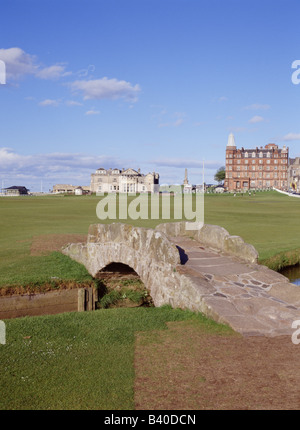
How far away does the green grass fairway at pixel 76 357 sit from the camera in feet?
20.0

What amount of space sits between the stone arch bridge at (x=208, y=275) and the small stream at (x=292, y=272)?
6.30m

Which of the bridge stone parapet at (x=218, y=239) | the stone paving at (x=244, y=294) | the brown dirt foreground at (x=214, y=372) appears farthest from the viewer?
the bridge stone parapet at (x=218, y=239)

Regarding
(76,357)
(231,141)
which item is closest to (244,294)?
(76,357)

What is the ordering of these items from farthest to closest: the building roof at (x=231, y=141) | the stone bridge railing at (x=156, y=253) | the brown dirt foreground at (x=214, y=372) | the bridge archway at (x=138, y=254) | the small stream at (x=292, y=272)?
1. the building roof at (x=231, y=141)
2. the small stream at (x=292, y=272)
3. the bridge archway at (x=138, y=254)
4. the stone bridge railing at (x=156, y=253)
5. the brown dirt foreground at (x=214, y=372)

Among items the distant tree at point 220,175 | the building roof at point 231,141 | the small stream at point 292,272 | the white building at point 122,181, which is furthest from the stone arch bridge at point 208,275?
the distant tree at point 220,175

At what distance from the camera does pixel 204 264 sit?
1274cm

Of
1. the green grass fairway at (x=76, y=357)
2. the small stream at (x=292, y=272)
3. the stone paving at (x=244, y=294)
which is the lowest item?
the small stream at (x=292, y=272)

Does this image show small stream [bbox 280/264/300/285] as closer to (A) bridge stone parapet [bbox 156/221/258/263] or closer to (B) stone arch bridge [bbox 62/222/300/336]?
(A) bridge stone parapet [bbox 156/221/258/263]

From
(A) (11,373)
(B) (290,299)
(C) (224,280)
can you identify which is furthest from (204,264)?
(A) (11,373)

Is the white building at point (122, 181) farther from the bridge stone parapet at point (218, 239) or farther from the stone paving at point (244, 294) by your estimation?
the stone paving at point (244, 294)

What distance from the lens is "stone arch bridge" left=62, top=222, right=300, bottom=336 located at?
9.31 meters

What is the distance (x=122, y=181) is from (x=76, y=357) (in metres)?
148

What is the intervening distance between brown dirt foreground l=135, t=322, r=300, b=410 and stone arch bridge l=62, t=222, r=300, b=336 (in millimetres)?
893
